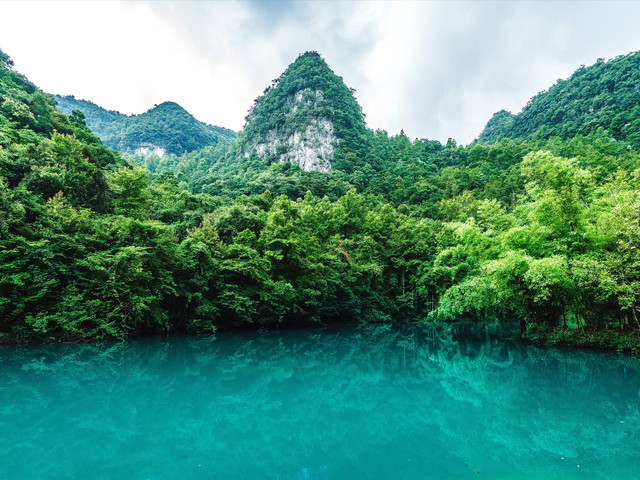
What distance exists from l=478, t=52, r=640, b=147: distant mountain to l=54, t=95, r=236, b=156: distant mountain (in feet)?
303

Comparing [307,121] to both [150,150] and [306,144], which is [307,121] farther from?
[150,150]

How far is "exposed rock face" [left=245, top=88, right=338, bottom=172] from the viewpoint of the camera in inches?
2653

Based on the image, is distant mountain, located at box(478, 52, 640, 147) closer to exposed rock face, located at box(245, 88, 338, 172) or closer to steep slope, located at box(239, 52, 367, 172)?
steep slope, located at box(239, 52, 367, 172)

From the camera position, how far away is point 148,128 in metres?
108

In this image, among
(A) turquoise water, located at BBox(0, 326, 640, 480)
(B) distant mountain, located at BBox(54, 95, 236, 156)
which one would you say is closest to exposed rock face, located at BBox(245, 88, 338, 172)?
(B) distant mountain, located at BBox(54, 95, 236, 156)

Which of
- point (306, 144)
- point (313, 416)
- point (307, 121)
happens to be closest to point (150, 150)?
point (307, 121)

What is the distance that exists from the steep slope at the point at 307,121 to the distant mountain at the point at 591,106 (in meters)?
36.7

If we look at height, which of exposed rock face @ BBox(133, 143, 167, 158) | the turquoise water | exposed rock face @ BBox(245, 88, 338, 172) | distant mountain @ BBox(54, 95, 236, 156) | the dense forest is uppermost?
distant mountain @ BBox(54, 95, 236, 156)

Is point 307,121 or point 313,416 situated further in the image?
point 307,121

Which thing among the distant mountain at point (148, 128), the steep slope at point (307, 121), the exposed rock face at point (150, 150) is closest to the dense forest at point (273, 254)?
the steep slope at point (307, 121)

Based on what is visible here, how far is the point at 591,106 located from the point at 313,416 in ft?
259

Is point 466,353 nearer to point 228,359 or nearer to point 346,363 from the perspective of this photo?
point 346,363

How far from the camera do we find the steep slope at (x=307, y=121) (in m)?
68.9

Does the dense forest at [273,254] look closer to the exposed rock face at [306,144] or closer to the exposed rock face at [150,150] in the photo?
the exposed rock face at [306,144]
